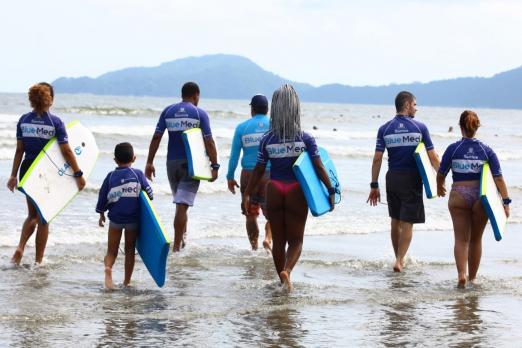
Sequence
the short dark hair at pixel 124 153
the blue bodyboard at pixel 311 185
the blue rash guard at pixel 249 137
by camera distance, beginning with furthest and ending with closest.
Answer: the blue rash guard at pixel 249 137 < the short dark hair at pixel 124 153 < the blue bodyboard at pixel 311 185

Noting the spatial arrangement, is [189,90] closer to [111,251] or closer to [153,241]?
[111,251]

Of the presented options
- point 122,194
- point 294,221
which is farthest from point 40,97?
point 294,221

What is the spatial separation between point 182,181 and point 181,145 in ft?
1.31

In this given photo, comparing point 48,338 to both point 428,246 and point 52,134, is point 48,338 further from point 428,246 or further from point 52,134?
point 428,246

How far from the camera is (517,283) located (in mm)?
8281

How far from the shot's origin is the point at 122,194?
7445mm

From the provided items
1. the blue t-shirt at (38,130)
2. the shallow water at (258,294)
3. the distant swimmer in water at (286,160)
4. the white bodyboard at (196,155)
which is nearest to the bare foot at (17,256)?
the shallow water at (258,294)

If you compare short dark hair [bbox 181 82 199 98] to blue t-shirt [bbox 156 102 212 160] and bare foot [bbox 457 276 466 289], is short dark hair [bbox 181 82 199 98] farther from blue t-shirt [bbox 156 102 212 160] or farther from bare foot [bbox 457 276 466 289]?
bare foot [bbox 457 276 466 289]

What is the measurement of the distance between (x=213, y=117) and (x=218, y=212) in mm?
51999

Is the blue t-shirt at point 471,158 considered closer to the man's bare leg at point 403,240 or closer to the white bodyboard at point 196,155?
the man's bare leg at point 403,240

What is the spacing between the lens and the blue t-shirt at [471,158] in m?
8.03

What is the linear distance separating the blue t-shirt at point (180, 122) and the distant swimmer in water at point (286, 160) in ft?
7.19

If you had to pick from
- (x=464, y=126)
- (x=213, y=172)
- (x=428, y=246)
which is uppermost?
(x=464, y=126)

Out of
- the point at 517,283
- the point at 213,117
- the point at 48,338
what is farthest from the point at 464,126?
the point at 213,117
